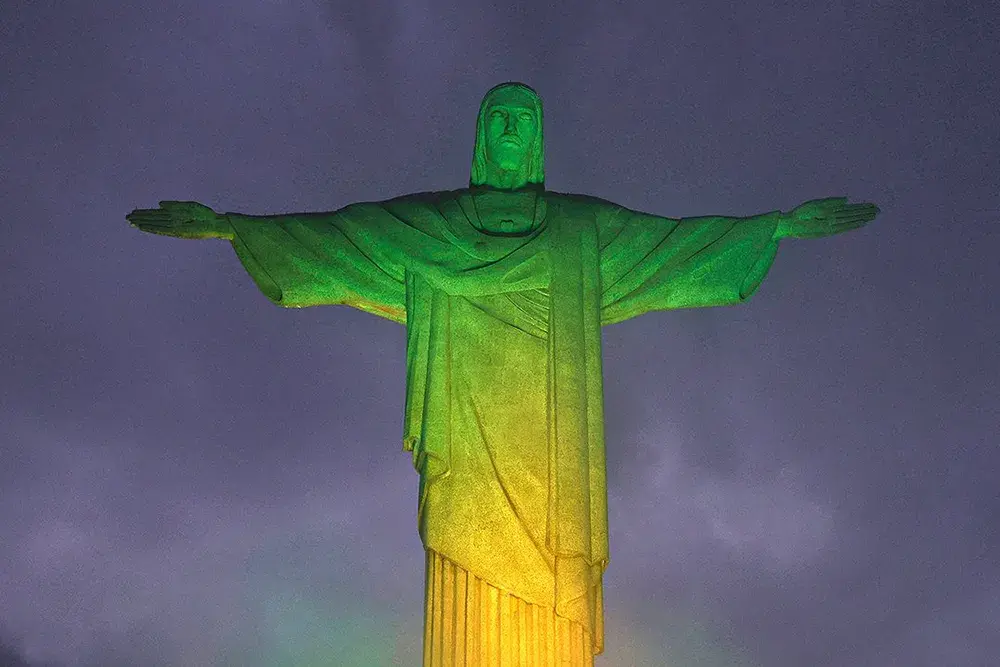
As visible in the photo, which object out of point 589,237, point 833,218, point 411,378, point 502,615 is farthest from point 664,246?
point 502,615

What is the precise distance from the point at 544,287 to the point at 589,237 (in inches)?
25.2

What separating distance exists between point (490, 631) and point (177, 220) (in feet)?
14.4

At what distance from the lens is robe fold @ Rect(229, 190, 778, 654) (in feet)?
39.0

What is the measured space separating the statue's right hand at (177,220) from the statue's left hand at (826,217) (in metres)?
5.05

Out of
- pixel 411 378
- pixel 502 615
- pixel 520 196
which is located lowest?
pixel 502 615

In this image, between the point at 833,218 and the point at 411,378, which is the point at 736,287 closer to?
the point at 833,218

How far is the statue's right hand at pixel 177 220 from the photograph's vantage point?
41.4ft

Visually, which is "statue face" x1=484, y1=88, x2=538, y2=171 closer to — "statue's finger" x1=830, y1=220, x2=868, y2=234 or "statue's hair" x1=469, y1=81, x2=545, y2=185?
"statue's hair" x1=469, y1=81, x2=545, y2=185

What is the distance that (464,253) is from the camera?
12.8 m

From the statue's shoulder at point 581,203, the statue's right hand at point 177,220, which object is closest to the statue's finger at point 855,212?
the statue's shoulder at point 581,203

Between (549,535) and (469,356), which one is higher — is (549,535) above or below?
below

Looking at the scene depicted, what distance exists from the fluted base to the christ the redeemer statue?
0.01m

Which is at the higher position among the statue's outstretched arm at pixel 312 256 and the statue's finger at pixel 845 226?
the statue's finger at pixel 845 226

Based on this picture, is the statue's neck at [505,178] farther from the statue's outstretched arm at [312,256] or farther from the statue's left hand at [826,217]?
the statue's left hand at [826,217]
